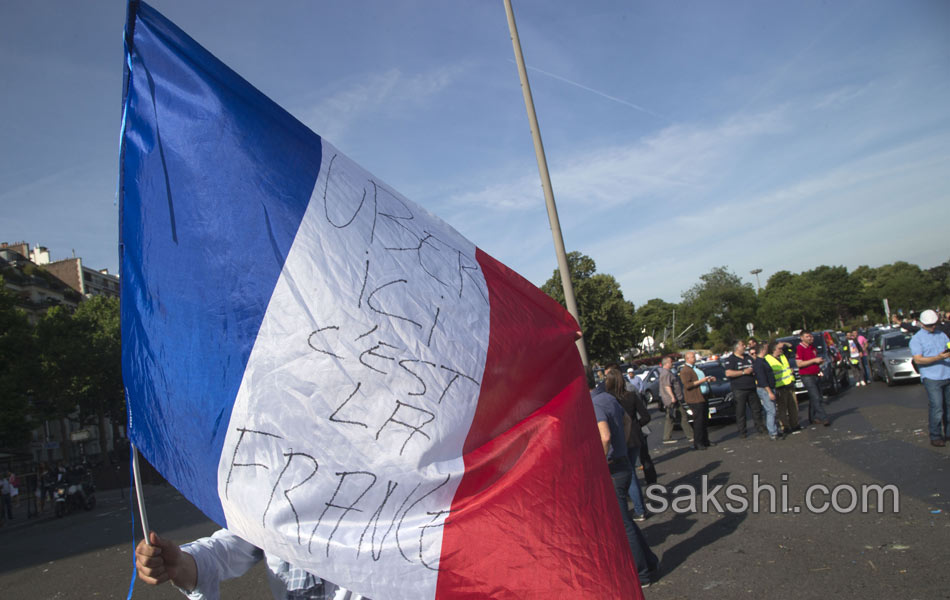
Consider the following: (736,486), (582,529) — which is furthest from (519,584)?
(736,486)

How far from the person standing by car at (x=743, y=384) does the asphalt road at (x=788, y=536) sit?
55 cm

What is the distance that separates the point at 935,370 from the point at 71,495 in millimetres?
25109

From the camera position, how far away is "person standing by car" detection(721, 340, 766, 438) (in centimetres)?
1267

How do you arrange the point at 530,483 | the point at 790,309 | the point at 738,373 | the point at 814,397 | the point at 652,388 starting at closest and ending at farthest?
the point at 530,483 → the point at 738,373 → the point at 814,397 → the point at 652,388 → the point at 790,309

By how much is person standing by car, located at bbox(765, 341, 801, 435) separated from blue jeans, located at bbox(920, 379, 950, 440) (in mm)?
3462

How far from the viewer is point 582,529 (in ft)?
7.43

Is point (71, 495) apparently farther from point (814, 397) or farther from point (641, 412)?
point (814, 397)

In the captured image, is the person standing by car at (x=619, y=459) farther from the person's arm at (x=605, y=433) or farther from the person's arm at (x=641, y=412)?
the person's arm at (x=641, y=412)

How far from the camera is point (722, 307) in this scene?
347 feet

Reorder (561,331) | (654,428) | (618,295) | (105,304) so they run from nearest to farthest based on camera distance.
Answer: (561,331)
(654,428)
(105,304)
(618,295)

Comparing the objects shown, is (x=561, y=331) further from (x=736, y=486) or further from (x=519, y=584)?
(x=736, y=486)

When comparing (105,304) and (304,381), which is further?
(105,304)

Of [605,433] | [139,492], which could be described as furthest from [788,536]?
[139,492]

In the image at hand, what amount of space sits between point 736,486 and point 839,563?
135 inches
